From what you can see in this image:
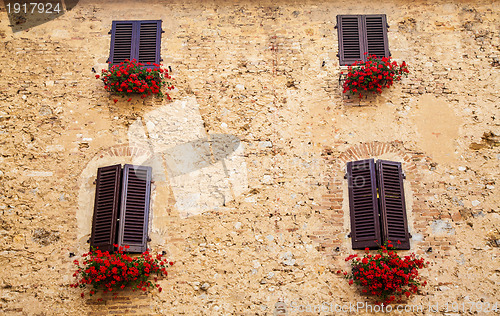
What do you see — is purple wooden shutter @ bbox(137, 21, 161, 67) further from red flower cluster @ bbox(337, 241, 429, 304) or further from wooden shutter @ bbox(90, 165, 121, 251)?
red flower cluster @ bbox(337, 241, 429, 304)

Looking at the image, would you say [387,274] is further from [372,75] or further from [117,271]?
[117,271]

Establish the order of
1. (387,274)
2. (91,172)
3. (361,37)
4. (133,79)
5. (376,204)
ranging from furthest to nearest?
(361,37)
(133,79)
(91,172)
(376,204)
(387,274)

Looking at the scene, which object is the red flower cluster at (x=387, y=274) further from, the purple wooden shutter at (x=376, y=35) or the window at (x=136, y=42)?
the window at (x=136, y=42)

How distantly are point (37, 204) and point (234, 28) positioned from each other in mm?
4381

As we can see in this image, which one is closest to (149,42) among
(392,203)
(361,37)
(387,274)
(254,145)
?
(254,145)

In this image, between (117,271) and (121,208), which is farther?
(121,208)

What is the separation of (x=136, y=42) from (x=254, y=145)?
275 centimetres

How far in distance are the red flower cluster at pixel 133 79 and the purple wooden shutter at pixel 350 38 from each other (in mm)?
2957

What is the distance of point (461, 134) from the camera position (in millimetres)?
9883

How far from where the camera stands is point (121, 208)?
9234 millimetres

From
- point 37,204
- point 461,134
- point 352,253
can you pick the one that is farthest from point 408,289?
point 37,204

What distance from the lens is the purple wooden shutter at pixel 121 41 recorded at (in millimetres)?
10523

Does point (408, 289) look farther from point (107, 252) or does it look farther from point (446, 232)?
point (107, 252)

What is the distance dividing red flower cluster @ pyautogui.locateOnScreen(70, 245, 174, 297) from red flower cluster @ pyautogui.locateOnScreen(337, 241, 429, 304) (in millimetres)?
2712
